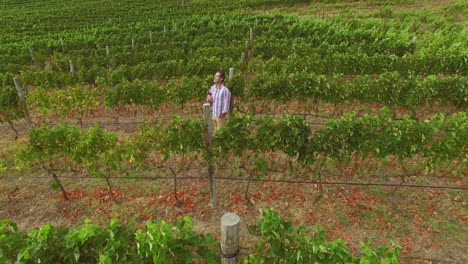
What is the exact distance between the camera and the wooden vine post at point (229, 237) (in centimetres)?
251

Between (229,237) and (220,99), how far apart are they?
4.00 meters

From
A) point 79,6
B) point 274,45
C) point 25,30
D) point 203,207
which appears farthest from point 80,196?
point 79,6

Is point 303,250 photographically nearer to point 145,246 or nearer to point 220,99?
point 145,246

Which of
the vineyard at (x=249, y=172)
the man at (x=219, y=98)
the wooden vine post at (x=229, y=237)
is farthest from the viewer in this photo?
the man at (x=219, y=98)

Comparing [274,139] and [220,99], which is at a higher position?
[220,99]

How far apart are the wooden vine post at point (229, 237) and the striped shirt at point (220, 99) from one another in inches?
153

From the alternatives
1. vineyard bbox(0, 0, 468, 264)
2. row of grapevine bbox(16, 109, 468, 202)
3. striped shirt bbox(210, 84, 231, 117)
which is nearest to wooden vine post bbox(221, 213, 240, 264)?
vineyard bbox(0, 0, 468, 264)

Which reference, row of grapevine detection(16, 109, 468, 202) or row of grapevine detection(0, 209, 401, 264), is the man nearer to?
row of grapevine detection(16, 109, 468, 202)

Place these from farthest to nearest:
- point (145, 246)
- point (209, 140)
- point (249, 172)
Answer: point (249, 172) < point (209, 140) < point (145, 246)

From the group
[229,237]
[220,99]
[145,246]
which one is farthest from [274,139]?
[145,246]

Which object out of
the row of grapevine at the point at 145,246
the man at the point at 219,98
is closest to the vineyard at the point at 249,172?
the row of grapevine at the point at 145,246

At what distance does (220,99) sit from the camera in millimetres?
6184

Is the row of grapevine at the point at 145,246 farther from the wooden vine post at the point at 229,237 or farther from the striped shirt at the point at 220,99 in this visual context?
the striped shirt at the point at 220,99

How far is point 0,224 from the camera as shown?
2.83 metres
